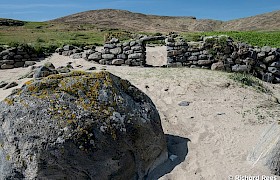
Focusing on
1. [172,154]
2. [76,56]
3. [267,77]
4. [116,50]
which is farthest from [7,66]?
[267,77]

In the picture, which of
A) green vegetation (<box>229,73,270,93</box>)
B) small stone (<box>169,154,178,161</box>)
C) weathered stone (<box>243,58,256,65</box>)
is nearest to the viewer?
small stone (<box>169,154,178,161</box>)

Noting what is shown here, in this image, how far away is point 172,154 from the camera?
221 inches

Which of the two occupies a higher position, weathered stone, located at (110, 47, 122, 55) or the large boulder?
weathered stone, located at (110, 47, 122, 55)

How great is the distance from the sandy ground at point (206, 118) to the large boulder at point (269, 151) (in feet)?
0.39

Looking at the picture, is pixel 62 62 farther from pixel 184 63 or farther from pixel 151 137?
pixel 151 137

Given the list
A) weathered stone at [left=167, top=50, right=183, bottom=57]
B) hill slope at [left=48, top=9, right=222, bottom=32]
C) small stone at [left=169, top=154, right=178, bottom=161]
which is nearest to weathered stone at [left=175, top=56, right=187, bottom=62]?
weathered stone at [left=167, top=50, right=183, bottom=57]

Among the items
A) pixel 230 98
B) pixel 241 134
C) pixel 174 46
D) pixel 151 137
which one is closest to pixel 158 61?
pixel 174 46

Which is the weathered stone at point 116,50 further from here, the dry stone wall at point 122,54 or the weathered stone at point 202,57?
the weathered stone at point 202,57

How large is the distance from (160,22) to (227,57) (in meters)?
46.7

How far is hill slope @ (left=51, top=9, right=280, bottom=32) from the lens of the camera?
4900 cm

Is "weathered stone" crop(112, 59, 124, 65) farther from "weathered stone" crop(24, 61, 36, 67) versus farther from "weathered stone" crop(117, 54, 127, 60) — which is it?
"weathered stone" crop(24, 61, 36, 67)

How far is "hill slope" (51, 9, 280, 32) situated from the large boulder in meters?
43.9

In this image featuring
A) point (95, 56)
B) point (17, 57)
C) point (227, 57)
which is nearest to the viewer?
point (227, 57)

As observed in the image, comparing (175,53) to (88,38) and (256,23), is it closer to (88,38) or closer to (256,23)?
(88,38)
